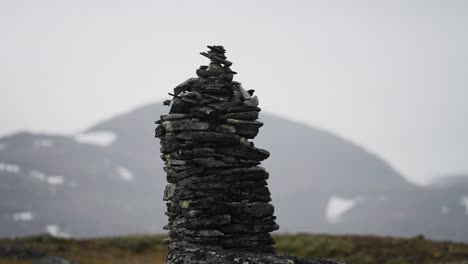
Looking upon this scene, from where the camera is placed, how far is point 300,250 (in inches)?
1640

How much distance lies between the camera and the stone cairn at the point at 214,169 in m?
14.8

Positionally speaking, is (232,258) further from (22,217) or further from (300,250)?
(22,217)

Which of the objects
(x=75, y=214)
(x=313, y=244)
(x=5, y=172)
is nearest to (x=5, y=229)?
(x=75, y=214)

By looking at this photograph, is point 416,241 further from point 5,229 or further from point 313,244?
point 5,229

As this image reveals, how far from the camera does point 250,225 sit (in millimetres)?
15180

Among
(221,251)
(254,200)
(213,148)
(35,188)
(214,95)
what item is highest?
(35,188)

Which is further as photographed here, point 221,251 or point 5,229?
point 5,229

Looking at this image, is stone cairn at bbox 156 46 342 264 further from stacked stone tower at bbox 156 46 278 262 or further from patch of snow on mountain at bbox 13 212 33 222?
patch of snow on mountain at bbox 13 212 33 222

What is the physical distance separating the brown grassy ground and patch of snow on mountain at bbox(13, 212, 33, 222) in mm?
128829

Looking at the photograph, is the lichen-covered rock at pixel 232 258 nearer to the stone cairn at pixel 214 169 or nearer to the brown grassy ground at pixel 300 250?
the stone cairn at pixel 214 169

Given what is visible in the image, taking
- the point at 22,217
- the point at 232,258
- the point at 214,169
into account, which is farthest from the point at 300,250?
the point at 22,217

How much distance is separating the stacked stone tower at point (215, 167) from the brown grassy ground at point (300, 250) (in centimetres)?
2392

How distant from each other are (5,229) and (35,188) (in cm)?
4083

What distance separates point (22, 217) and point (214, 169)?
6685 inches
